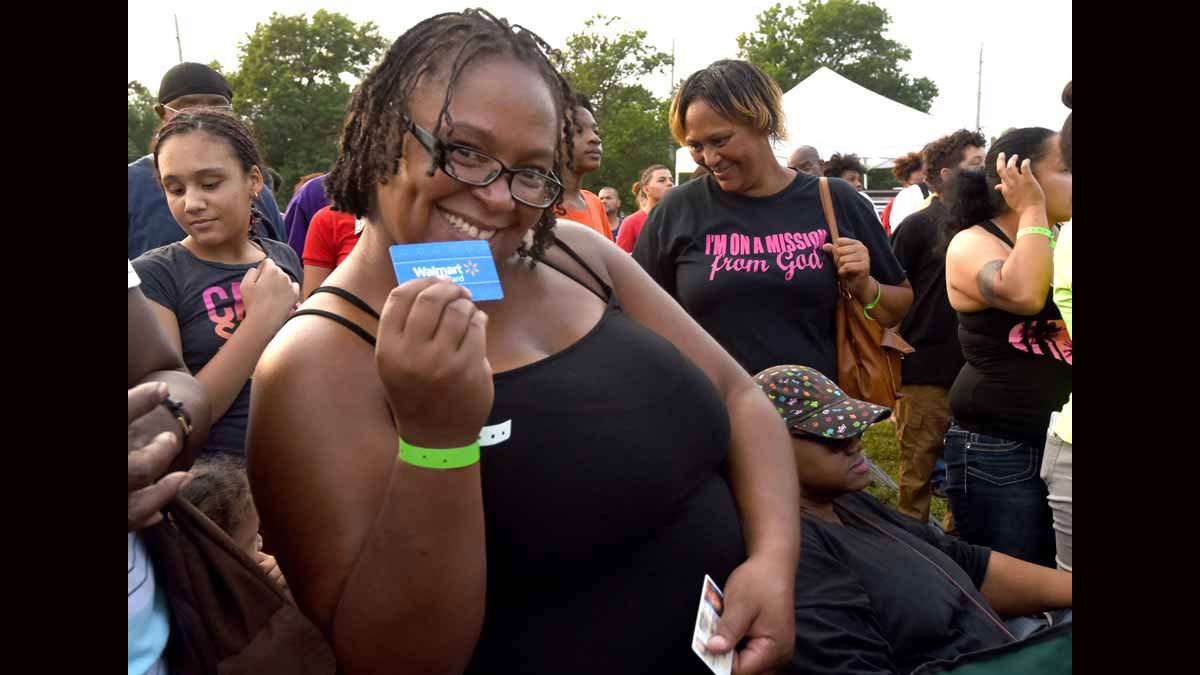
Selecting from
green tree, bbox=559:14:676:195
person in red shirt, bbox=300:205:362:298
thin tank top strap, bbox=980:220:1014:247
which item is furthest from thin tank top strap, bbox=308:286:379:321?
green tree, bbox=559:14:676:195

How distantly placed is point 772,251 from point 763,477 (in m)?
1.69

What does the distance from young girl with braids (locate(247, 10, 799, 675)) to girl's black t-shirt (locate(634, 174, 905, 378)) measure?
1.53 m

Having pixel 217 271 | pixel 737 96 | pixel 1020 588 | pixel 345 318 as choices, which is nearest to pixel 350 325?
pixel 345 318

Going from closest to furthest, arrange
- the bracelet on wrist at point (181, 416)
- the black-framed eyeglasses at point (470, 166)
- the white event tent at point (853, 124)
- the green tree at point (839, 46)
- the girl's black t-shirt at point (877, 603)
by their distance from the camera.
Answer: the bracelet on wrist at point (181, 416) < the black-framed eyeglasses at point (470, 166) < the girl's black t-shirt at point (877, 603) < the white event tent at point (853, 124) < the green tree at point (839, 46)

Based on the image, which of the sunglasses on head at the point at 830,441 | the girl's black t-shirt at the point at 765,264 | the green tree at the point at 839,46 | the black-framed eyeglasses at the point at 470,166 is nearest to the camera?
the black-framed eyeglasses at the point at 470,166

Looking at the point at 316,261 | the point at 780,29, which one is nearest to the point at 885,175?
the point at 780,29

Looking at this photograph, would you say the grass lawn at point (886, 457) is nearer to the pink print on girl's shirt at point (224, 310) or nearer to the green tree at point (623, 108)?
the pink print on girl's shirt at point (224, 310)

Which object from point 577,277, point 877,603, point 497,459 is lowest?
point 877,603

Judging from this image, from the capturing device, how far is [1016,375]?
10.2ft

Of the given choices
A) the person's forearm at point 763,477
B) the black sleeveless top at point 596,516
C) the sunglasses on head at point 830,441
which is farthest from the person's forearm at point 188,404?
the sunglasses on head at point 830,441

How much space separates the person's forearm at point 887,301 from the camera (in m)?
3.42

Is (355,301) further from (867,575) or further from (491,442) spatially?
(867,575)
